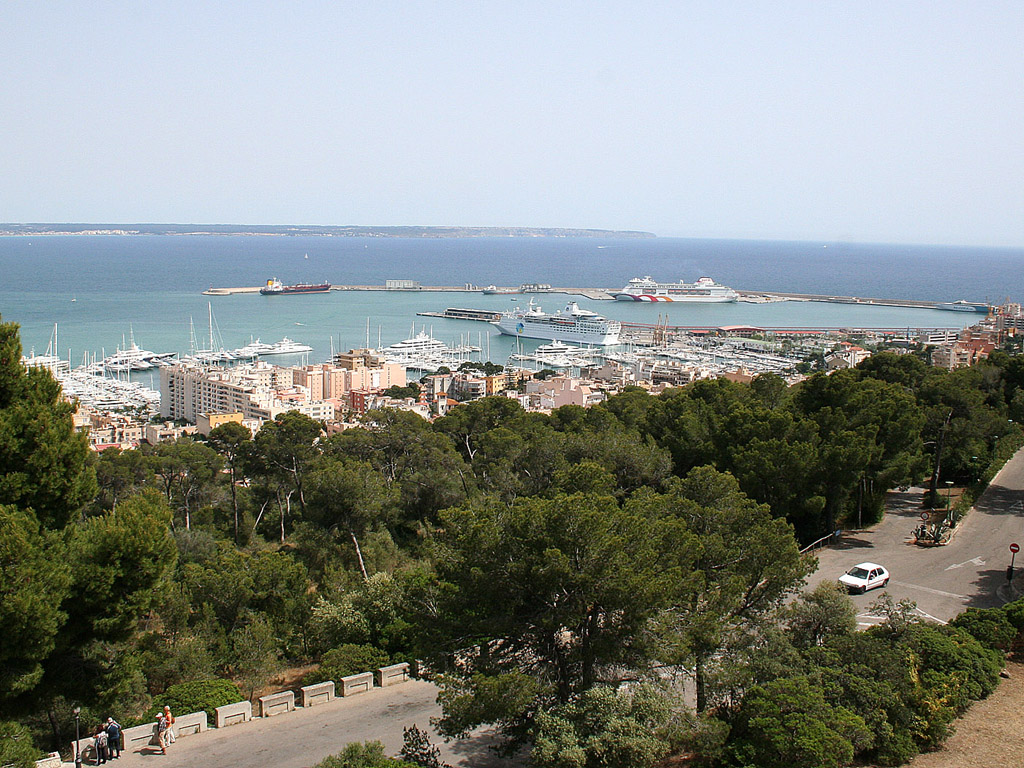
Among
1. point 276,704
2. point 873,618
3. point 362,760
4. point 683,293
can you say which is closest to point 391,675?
point 276,704

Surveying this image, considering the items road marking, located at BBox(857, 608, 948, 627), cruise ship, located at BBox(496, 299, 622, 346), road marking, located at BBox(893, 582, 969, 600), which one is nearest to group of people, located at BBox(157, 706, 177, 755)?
road marking, located at BBox(857, 608, 948, 627)

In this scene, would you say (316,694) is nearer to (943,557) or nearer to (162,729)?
(162,729)

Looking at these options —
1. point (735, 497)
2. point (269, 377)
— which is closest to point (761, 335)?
point (269, 377)

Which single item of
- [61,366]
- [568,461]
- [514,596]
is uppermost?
[514,596]

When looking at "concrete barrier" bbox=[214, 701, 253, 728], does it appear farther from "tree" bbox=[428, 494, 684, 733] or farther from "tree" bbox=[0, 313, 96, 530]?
"tree" bbox=[0, 313, 96, 530]

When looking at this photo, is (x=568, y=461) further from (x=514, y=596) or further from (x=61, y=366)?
(x=61, y=366)

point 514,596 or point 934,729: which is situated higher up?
point 514,596

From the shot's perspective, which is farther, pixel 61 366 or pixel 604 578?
pixel 61 366
